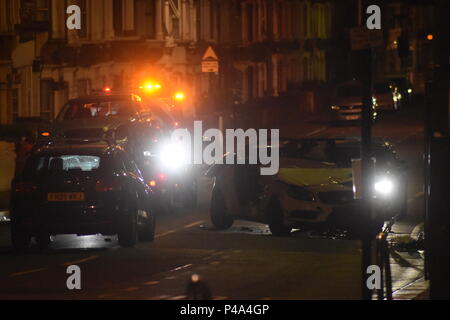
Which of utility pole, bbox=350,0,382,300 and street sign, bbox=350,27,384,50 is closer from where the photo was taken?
utility pole, bbox=350,0,382,300

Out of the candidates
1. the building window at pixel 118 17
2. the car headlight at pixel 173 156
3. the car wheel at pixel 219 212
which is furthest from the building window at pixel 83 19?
the car wheel at pixel 219 212

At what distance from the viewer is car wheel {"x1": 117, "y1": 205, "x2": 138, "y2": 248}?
18.9 metres

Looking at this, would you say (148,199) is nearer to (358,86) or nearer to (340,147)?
(340,147)

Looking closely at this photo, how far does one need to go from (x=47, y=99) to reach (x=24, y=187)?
819 inches

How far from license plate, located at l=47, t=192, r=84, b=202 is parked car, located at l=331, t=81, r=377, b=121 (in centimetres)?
3730

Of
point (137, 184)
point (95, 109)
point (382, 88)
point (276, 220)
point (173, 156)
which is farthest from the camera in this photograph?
point (382, 88)

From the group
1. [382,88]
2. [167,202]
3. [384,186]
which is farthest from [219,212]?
[382,88]

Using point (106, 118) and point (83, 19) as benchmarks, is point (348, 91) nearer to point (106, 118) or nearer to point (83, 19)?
point (83, 19)

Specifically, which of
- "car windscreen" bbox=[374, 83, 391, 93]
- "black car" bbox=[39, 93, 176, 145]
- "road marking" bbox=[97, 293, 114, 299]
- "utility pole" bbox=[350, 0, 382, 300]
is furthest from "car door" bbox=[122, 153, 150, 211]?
"car windscreen" bbox=[374, 83, 391, 93]

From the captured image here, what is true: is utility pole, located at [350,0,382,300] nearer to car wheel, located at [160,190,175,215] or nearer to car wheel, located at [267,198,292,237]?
car wheel, located at [267,198,292,237]

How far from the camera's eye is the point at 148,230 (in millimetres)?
19969

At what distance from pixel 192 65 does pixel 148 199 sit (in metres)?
31.7

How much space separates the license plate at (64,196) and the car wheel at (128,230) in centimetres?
68
